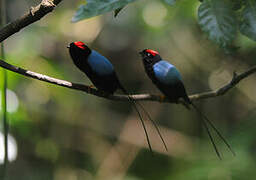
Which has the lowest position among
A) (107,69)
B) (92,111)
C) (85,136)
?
(85,136)

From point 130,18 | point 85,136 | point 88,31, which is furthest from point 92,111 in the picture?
point 130,18

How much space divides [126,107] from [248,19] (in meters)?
4.81

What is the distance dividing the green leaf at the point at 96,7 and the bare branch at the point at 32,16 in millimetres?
367

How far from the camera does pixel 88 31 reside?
503cm

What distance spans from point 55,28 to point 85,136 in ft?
5.37

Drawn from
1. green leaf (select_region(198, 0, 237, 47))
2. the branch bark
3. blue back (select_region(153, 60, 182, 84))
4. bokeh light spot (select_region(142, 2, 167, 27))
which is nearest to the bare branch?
the branch bark

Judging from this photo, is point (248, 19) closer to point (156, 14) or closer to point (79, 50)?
point (79, 50)

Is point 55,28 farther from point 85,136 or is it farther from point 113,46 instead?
point 85,136

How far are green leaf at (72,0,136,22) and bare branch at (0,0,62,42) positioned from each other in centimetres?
37

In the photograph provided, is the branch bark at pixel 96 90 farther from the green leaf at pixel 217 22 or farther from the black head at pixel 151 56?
the green leaf at pixel 217 22

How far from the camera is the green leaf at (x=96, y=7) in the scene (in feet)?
3.20

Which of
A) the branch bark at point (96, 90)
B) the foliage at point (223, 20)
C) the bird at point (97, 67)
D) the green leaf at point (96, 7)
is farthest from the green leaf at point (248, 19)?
the bird at point (97, 67)

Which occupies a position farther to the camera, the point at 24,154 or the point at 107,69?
the point at 24,154

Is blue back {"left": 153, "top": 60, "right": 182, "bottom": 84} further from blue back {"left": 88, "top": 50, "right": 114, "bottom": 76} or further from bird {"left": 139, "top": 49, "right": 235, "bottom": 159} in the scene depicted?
blue back {"left": 88, "top": 50, "right": 114, "bottom": 76}
